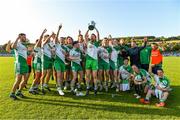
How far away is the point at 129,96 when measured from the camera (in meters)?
12.1

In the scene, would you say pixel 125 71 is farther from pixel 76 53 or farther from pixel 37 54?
pixel 37 54

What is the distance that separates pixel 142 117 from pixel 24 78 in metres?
5.02

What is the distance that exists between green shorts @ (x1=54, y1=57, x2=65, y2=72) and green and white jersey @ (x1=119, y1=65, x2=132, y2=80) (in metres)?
2.68

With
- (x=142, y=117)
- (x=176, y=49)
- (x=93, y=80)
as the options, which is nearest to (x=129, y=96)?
(x=93, y=80)

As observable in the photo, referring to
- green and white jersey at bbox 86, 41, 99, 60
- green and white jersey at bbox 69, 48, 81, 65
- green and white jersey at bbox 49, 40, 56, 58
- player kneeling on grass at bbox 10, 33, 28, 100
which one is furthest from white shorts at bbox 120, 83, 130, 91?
player kneeling on grass at bbox 10, 33, 28, 100

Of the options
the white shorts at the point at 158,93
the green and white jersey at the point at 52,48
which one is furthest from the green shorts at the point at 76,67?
the white shorts at the point at 158,93

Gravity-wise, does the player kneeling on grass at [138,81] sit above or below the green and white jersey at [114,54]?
below

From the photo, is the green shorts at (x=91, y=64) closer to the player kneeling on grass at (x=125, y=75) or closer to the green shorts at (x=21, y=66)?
the player kneeling on grass at (x=125, y=75)

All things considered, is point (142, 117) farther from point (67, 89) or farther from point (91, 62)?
point (67, 89)

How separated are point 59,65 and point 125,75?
3.02 metres

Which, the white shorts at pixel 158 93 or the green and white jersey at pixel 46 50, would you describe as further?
the green and white jersey at pixel 46 50

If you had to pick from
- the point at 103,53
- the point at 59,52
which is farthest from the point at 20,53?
the point at 103,53

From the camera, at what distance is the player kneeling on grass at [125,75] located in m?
13.0

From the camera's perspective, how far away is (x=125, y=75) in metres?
13.2
